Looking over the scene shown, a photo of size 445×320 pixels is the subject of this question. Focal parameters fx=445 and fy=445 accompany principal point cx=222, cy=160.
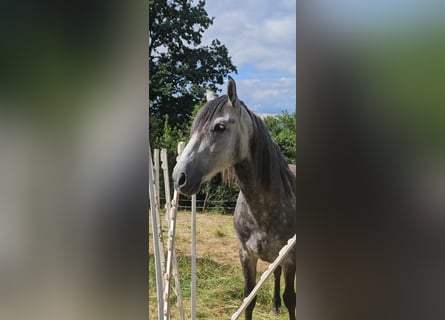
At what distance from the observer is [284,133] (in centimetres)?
156

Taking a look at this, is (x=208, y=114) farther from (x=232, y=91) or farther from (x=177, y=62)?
(x=177, y=62)

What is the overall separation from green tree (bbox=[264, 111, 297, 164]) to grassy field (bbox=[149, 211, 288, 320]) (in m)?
0.33

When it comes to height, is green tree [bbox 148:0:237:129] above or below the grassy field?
above

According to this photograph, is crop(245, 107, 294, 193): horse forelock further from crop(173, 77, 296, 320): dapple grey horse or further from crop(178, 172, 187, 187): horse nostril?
crop(178, 172, 187, 187): horse nostril

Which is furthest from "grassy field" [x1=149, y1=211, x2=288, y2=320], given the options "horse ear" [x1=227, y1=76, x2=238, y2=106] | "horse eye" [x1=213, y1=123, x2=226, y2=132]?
"horse ear" [x1=227, y1=76, x2=238, y2=106]

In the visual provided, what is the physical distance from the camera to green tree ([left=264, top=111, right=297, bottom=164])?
153 centimetres

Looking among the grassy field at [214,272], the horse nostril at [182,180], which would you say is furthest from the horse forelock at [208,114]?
the grassy field at [214,272]

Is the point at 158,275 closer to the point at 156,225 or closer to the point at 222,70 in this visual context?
the point at 156,225

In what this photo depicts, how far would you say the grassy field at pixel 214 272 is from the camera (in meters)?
1.66

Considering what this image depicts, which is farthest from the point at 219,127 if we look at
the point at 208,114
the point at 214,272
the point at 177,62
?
the point at 214,272
